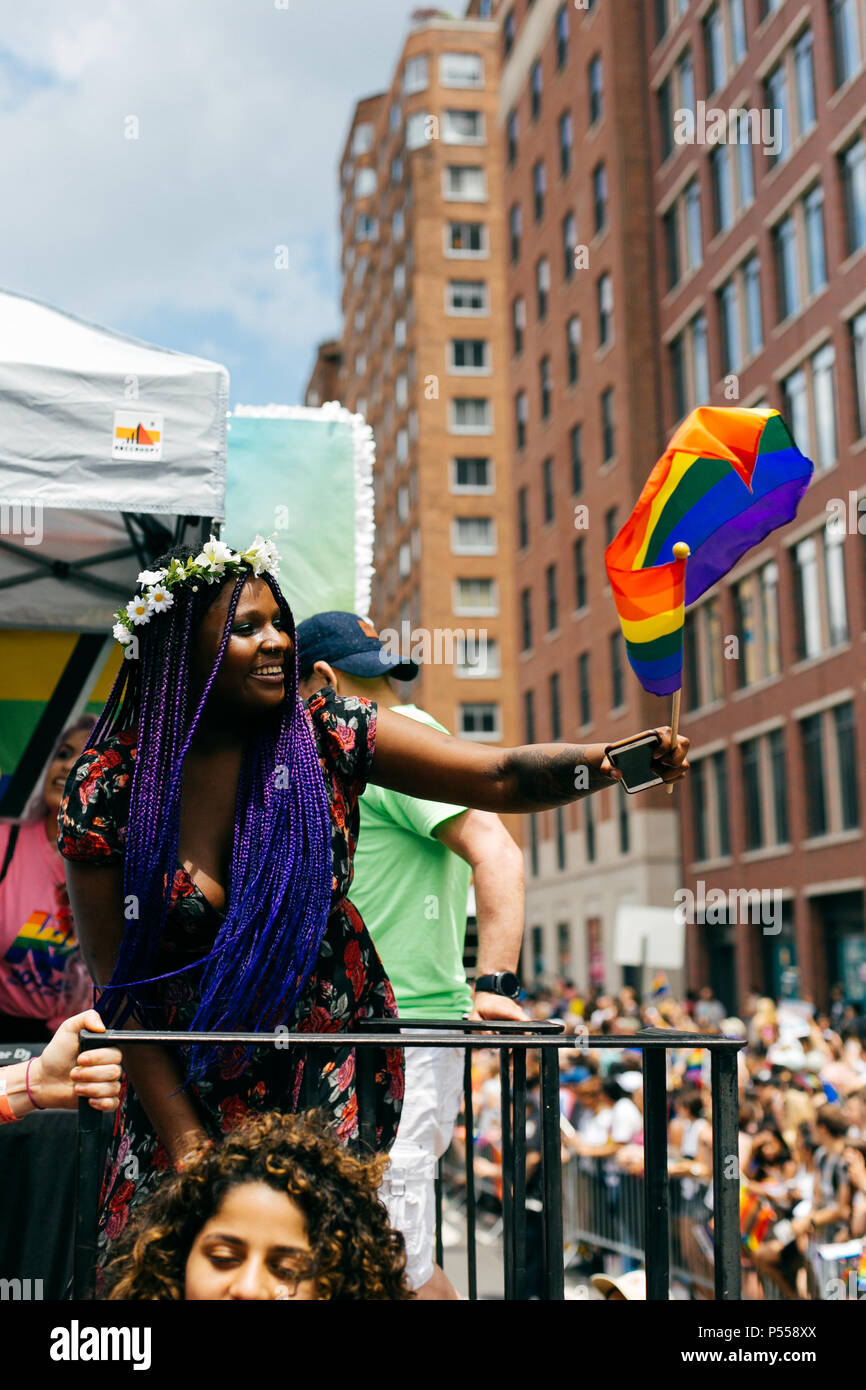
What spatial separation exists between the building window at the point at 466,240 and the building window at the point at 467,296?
1.07 m

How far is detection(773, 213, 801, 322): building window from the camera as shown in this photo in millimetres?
31328

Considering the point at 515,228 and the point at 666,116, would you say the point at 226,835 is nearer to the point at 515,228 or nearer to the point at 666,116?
the point at 666,116

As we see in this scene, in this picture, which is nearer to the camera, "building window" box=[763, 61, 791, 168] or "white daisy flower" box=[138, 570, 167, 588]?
"white daisy flower" box=[138, 570, 167, 588]

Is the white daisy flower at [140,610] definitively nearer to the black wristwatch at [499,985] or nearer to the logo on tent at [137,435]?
the black wristwatch at [499,985]

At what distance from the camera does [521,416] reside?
49.2m

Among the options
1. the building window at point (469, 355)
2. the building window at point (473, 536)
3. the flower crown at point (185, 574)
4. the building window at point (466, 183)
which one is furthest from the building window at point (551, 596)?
the flower crown at point (185, 574)

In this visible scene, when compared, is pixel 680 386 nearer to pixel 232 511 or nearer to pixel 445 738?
pixel 232 511

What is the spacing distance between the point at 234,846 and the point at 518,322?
48.9m

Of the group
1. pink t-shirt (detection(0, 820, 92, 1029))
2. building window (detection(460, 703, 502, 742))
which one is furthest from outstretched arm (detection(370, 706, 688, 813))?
building window (detection(460, 703, 502, 742))

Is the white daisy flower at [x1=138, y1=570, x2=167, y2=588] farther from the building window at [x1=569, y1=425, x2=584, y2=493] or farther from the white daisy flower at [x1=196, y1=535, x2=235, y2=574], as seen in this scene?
the building window at [x1=569, y1=425, x2=584, y2=493]

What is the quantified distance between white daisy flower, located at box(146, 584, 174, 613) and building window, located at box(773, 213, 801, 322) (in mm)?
30004

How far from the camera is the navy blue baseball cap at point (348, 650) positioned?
12.6 ft

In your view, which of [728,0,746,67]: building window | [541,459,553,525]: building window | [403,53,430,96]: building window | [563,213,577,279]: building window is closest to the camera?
[728,0,746,67]: building window
